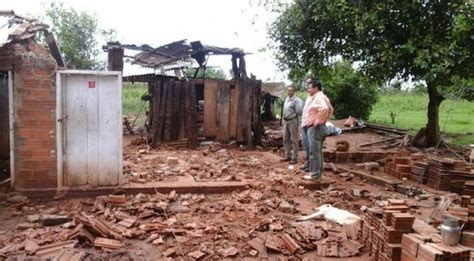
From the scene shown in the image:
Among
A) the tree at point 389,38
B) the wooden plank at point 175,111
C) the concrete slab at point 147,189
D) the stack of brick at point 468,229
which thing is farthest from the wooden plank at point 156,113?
the stack of brick at point 468,229

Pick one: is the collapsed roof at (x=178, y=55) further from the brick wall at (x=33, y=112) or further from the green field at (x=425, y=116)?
the green field at (x=425, y=116)

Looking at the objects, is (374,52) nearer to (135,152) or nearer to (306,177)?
(306,177)

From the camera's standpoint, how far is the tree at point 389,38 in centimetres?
994

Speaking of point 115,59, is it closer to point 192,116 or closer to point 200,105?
point 192,116

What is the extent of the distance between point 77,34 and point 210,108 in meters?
17.1

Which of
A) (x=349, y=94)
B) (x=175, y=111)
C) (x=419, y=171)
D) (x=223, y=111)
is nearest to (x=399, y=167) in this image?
(x=419, y=171)

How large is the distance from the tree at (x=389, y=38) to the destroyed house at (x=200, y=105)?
221 centimetres

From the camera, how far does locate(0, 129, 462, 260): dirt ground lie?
4887mm

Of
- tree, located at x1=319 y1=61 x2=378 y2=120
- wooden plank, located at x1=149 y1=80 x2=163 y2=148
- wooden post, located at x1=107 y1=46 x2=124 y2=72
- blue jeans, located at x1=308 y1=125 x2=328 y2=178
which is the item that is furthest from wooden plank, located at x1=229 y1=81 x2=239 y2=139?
tree, located at x1=319 y1=61 x2=378 y2=120

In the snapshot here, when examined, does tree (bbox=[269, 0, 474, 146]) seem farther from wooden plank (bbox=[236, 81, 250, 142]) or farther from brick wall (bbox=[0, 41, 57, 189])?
brick wall (bbox=[0, 41, 57, 189])

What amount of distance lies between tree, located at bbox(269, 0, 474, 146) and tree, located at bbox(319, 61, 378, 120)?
731 centimetres

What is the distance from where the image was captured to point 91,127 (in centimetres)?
699

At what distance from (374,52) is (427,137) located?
13.8ft

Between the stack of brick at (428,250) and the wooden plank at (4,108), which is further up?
the wooden plank at (4,108)
